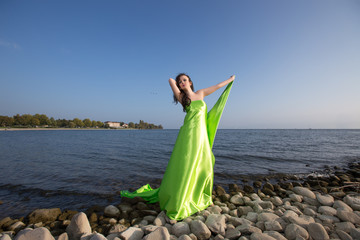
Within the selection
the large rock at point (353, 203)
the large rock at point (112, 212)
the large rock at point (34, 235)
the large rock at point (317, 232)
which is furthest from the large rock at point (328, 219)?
the large rock at point (34, 235)

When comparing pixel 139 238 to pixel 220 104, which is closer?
pixel 139 238

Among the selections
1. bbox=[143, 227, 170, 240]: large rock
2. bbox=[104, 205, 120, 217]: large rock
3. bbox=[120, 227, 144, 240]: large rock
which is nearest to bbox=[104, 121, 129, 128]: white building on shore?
bbox=[104, 205, 120, 217]: large rock

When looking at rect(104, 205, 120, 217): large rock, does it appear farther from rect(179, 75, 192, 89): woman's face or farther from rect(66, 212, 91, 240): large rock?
rect(179, 75, 192, 89): woman's face

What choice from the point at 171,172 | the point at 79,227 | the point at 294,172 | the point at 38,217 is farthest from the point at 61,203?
the point at 294,172

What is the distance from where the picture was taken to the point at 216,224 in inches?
106

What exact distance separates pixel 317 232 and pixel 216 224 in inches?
56.0

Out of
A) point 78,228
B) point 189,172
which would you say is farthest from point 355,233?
point 78,228

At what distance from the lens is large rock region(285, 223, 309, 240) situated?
7.47 ft

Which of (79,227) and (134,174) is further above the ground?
(79,227)

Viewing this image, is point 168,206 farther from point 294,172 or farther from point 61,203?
point 294,172

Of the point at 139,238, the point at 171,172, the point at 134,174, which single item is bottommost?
the point at 134,174

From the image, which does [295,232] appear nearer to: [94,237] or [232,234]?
[232,234]

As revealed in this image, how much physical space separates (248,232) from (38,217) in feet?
13.5

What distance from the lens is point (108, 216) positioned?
3504mm
